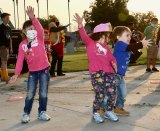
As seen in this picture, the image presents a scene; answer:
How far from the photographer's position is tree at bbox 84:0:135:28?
85000mm

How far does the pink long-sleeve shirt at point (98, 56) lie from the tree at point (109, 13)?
7847cm

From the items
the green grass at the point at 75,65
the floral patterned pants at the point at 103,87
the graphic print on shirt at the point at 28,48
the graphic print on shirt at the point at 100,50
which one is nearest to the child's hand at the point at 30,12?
the graphic print on shirt at the point at 28,48

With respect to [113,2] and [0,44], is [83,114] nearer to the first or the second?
[0,44]

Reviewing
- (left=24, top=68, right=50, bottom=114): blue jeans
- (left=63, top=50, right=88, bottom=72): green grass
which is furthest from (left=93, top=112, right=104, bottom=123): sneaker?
(left=63, top=50, right=88, bottom=72): green grass

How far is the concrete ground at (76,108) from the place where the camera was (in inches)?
215

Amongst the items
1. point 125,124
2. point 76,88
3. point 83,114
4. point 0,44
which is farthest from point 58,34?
point 125,124

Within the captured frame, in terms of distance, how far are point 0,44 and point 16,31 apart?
3.60m

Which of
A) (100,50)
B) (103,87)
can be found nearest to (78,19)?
(100,50)

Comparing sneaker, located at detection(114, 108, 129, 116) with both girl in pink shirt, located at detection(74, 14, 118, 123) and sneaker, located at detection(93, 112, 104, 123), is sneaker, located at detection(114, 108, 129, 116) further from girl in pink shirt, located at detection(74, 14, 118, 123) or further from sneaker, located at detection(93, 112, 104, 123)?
sneaker, located at detection(93, 112, 104, 123)

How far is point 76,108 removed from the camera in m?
6.66

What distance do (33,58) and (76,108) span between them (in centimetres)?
133

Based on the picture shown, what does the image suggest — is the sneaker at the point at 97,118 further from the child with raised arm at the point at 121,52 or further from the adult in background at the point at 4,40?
the adult in background at the point at 4,40

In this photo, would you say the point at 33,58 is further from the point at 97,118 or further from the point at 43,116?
the point at 97,118

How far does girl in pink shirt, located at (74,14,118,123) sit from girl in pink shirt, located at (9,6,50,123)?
2.11 feet
